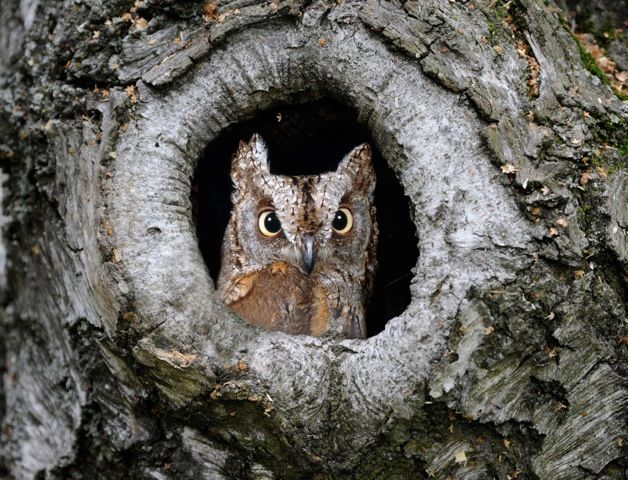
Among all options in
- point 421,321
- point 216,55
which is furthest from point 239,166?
point 421,321

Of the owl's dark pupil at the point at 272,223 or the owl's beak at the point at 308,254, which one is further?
the owl's dark pupil at the point at 272,223

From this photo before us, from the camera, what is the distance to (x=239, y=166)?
3.60 m

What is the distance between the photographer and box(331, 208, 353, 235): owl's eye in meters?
3.46

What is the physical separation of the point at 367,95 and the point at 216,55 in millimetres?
632

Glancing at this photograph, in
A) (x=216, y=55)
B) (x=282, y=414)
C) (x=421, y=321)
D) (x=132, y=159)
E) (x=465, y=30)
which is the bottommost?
(x=282, y=414)

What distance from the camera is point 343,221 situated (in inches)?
138

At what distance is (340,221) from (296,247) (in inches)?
10.4

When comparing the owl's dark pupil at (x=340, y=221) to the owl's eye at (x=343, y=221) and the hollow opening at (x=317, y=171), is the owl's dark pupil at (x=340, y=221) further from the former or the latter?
the hollow opening at (x=317, y=171)

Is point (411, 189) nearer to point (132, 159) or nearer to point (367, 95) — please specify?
point (367, 95)

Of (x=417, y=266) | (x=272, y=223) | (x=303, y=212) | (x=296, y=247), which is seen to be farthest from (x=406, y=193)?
(x=272, y=223)

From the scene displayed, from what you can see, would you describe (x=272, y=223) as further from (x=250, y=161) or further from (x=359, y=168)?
(x=359, y=168)

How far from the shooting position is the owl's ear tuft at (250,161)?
3.48m

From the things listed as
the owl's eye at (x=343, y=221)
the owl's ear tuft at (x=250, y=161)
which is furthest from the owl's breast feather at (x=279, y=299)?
the owl's ear tuft at (x=250, y=161)

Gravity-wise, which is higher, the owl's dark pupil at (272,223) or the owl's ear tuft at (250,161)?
the owl's ear tuft at (250,161)
